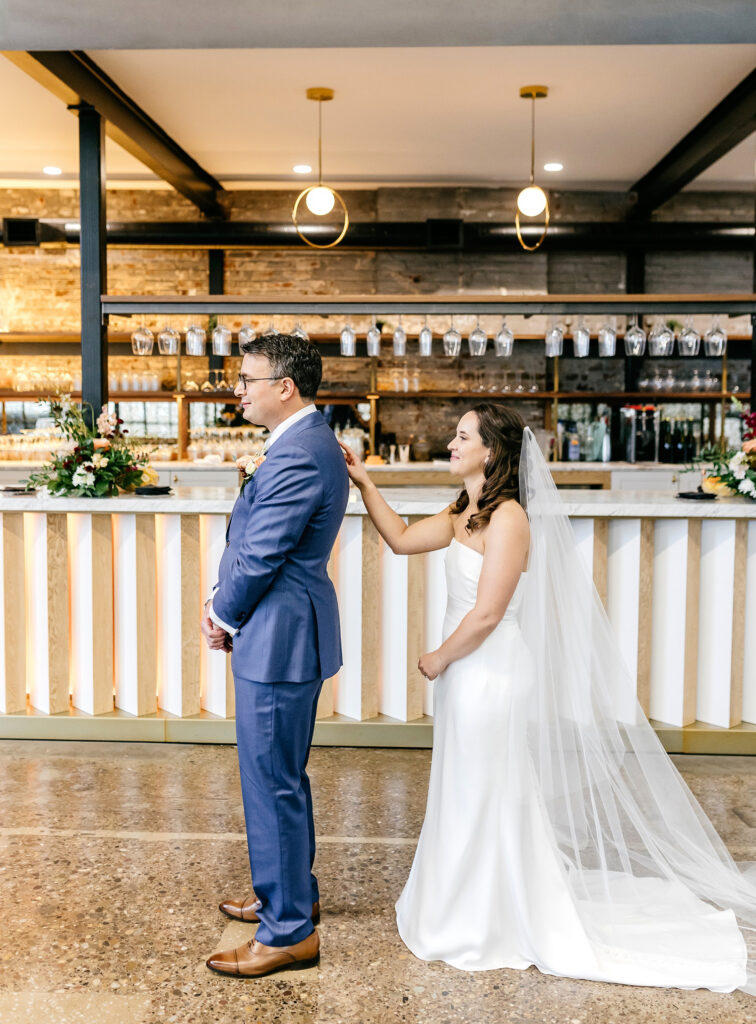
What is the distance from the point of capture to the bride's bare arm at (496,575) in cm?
259

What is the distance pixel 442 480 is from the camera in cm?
819

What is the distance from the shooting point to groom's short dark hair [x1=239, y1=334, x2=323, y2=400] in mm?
2525

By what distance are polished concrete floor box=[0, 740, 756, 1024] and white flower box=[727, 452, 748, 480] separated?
54.5 inches

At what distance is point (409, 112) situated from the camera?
273 inches

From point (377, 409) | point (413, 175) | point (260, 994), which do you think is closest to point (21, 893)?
point (260, 994)

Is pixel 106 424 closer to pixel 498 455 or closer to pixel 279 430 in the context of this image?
pixel 279 430

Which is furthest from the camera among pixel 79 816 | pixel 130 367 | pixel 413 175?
pixel 130 367

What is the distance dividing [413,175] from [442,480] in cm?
299

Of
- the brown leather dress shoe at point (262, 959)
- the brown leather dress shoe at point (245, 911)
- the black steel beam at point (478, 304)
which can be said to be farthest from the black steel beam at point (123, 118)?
the brown leather dress shoe at point (262, 959)

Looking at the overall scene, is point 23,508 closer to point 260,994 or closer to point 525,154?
point 260,994

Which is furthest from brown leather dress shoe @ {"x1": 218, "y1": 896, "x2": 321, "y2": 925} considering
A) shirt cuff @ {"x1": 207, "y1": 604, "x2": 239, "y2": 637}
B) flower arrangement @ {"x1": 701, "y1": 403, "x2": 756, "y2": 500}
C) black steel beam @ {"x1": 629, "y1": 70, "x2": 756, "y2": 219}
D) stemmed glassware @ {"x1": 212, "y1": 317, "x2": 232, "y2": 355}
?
black steel beam @ {"x1": 629, "y1": 70, "x2": 756, "y2": 219}

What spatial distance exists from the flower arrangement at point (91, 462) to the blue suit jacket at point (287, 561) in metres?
2.35

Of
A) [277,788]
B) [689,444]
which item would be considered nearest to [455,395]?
[689,444]

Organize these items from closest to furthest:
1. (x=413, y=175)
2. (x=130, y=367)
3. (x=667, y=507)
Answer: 1. (x=667, y=507)
2. (x=413, y=175)
3. (x=130, y=367)
